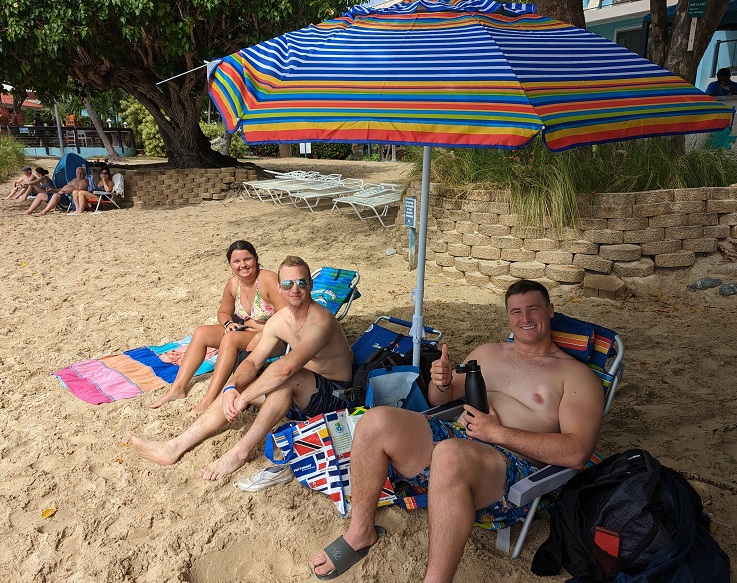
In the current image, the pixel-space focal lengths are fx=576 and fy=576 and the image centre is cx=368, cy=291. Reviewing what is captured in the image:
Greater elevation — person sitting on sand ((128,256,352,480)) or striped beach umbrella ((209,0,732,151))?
striped beach umbrella ((209,0,732,151))

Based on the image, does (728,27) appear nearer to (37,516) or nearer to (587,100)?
(587,100)

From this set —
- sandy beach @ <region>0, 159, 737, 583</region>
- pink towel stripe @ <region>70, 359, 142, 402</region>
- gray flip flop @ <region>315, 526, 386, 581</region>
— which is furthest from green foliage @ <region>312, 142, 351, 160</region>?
gray flip flop @ <region>315, 526, 386, 581</region>

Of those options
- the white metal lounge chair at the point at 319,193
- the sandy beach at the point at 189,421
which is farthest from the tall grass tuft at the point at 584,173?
the white metal lounge chair at the point at 319,193

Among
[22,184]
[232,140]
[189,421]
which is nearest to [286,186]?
[22,184]

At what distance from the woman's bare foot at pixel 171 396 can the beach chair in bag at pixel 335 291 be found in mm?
1164

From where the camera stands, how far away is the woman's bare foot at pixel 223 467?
3.07 m

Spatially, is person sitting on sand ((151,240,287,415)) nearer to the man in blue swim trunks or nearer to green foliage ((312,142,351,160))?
the man in blue swim trunks

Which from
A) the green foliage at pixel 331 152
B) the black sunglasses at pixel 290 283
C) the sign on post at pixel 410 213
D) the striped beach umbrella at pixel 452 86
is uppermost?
the striped beach umbrella at pixel 452 86

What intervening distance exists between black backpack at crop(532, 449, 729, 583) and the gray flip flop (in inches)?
29.0

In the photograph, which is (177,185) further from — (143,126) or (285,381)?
(143,126)

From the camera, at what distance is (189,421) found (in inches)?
145

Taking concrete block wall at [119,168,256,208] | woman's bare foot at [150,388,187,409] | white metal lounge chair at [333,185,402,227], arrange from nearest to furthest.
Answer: woman's bare foot at [150,388,187,409] < white metal lounge chair at [333,185,402,227] < concrete block wall at [119,168,256,208]

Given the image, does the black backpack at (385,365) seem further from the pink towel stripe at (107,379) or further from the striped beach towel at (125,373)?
the pink towel stripe at (107,379)

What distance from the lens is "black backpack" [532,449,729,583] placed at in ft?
6.66
